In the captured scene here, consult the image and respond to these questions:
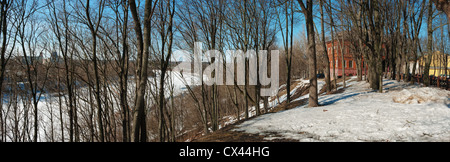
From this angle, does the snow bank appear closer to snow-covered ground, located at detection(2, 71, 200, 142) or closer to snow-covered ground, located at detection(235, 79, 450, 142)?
snow-covered ground, located at detection(235, 79, 450, 142)

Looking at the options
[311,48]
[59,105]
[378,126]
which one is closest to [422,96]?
[311,48]

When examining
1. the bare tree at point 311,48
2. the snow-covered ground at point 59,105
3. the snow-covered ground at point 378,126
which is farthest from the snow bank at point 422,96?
the snow-covered ground at point 59,105

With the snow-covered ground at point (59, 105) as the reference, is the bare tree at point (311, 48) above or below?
above

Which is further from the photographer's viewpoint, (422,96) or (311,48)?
(311,48)

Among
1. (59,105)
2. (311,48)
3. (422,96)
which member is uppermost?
(311,48)

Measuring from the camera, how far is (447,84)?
13.0 metres

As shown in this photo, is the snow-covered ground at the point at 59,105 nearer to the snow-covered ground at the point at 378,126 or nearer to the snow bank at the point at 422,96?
the snow-covered ground at the point at 378,126

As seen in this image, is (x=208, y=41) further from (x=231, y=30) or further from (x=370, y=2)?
(x=370, y=2)

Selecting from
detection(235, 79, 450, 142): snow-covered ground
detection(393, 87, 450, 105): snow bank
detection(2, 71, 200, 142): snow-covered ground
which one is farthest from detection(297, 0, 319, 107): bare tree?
detection(2, 71, 200, 142): snow-covered ground

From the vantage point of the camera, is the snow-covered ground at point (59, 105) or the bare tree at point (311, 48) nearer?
the bare tree at point (311, 48)

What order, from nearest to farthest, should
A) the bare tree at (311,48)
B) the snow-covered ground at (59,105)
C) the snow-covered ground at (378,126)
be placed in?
1. the snow-covered ground at (378,126)
2. the bare tree at (311,48)
3. the snow-covered ground at (59,105)

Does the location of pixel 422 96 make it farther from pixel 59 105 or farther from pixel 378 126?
pixel 59 105

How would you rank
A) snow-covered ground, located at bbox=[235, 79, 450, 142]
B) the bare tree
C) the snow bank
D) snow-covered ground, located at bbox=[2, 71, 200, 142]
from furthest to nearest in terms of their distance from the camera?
snow-covered ground, located at bbox=[2, 71, 200, 142] → the bare tree → the snow bank → snow-covered ground, located at bbox=[235, 79, 450, 142]

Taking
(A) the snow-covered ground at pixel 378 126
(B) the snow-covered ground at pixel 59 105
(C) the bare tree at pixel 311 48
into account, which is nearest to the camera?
(A) the snow-covered ground at pixel 378 126
